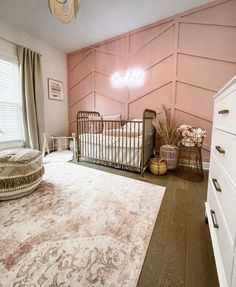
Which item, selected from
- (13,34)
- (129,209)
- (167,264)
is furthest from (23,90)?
(167,264)

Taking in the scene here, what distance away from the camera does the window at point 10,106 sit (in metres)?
2.93

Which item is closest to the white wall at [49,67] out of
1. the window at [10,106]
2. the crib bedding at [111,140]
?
the window at [10,106]

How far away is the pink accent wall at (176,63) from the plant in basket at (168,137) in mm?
348

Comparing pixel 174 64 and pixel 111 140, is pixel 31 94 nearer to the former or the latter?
pixel 111 140

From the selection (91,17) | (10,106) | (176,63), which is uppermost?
(91,17)

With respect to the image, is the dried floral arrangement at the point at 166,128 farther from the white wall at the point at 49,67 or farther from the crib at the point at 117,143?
the white wall at the point at 49,67

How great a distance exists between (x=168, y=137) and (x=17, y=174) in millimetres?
2142

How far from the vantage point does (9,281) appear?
788 mm

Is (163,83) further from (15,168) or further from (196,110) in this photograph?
(15,168)

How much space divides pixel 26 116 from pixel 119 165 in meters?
2.19

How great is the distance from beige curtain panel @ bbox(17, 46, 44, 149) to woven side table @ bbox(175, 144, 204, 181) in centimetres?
290

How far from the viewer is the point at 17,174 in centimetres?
155

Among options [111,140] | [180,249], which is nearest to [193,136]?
[111,140]

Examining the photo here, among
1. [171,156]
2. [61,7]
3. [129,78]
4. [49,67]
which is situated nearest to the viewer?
[61,7]
